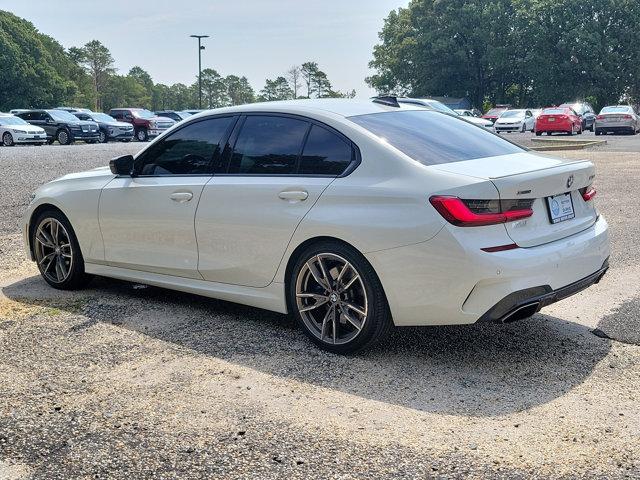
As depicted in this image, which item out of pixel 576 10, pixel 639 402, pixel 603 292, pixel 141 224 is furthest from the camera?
pixel 576 10

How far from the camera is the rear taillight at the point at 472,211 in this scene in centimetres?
416

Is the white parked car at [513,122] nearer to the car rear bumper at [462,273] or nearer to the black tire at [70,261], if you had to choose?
the black tire at [70,261]

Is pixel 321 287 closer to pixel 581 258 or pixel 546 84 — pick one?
pixel 581 258

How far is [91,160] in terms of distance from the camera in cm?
1819

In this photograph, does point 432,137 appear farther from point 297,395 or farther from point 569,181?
point 297,395

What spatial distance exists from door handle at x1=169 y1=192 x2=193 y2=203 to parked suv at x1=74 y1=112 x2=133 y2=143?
1243 inches

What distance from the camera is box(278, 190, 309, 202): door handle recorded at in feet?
15.8

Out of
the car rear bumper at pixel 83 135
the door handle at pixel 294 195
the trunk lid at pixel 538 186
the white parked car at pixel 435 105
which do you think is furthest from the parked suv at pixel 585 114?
the door handle at pixel 294 195

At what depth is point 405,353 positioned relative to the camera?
4766mm

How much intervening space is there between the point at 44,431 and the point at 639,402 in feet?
9.95

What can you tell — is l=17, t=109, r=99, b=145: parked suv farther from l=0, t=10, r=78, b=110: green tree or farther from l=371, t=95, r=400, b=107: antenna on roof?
l=0, t=10, r=78, b=110: green tree

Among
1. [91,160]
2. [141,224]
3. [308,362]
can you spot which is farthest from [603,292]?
[91,160]

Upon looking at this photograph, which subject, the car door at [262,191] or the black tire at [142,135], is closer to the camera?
the car door at [262,191]

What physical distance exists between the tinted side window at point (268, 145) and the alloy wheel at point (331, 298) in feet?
2.37
